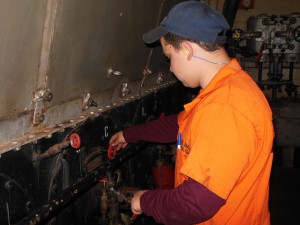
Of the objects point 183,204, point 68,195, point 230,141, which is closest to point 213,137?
point 230,141

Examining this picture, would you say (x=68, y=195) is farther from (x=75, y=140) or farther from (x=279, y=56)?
(x=279, y=56)

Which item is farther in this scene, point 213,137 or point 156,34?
point 156,34

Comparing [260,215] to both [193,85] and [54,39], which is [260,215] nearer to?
[193,85]

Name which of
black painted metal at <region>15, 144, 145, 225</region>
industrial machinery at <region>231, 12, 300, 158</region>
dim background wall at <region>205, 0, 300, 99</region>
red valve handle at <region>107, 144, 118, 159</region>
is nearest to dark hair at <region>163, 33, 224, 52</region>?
black painted metal at <region>15, 144, 145, 225</region>

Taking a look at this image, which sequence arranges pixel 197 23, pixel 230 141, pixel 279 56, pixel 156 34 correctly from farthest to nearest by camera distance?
pixel 279 56 → pixel 156 34 → pixel 197 23 → pixel 230 141

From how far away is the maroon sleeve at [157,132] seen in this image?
1.90 metres

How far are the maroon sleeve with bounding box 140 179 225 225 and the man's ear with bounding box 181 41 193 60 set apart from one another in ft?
1.61

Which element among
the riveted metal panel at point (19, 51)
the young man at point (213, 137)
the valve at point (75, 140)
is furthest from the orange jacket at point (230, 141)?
the riveted metal panel at point (19, 51)

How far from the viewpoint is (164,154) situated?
2902mm

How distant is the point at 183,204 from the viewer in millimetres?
1104

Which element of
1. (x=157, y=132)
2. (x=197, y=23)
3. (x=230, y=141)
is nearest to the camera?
(x=230, y=141)

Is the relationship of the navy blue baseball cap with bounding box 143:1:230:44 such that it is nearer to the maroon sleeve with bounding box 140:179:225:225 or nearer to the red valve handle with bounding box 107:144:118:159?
the maroon sleeve with bounding box 140:179:225:225

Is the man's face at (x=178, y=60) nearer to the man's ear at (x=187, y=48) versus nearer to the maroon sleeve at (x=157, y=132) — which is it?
the man's ear at (x=187, y=48)

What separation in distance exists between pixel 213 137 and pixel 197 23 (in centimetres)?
45
